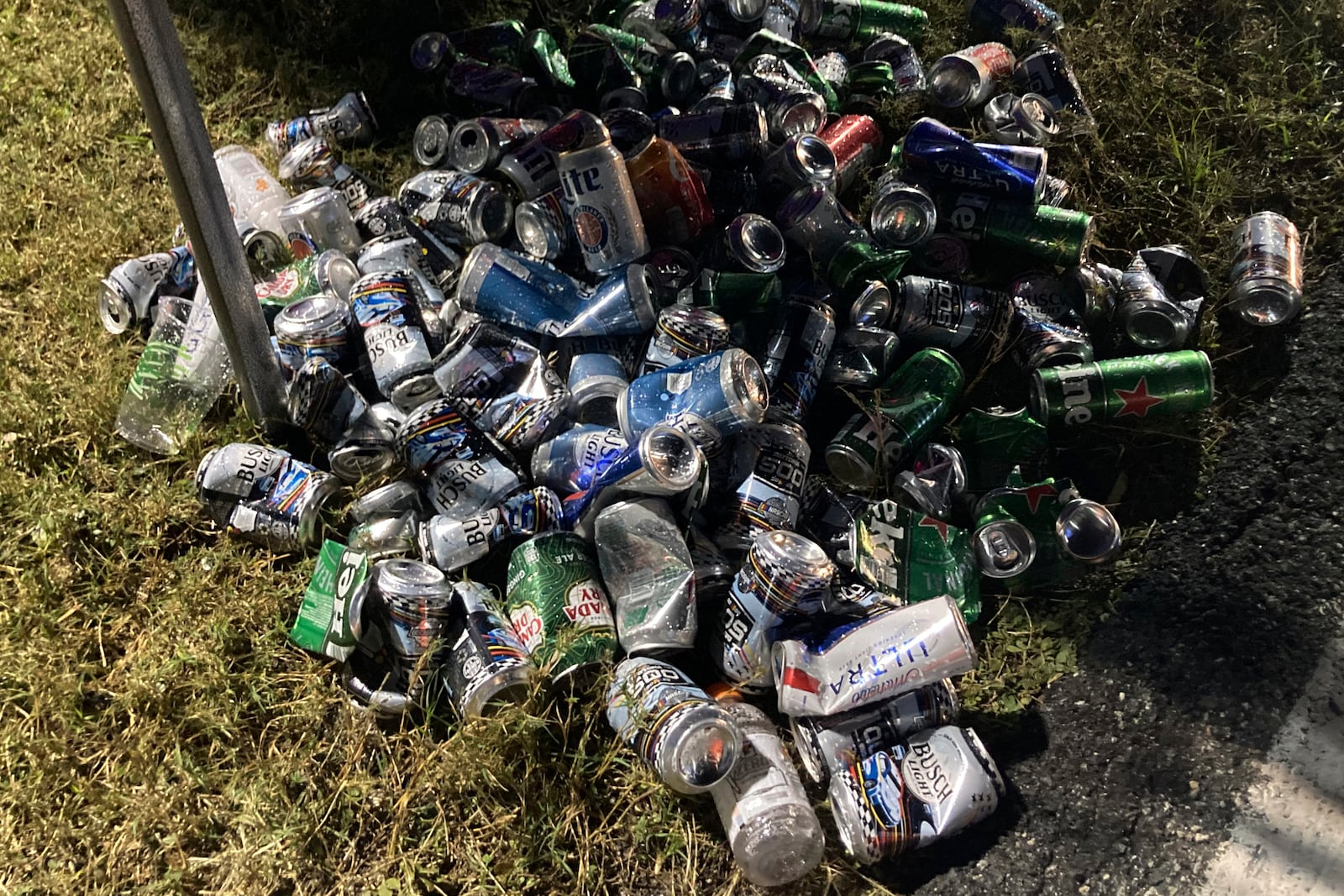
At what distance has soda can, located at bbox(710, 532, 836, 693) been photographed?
2.00 m

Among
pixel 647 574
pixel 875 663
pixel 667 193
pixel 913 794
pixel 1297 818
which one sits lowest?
pixel 1297 818

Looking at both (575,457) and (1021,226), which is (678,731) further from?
(1021,226)

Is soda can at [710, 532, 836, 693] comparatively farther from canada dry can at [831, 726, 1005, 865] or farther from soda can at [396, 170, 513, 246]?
soda can at [396, 170, 513, 246]

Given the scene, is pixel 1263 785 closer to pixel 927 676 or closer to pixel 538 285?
pixel 927 676

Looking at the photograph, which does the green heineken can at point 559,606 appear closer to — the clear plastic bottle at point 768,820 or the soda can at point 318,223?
the clear plastic bottle at point 768,820

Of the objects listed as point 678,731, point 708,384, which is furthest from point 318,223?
point 678,731

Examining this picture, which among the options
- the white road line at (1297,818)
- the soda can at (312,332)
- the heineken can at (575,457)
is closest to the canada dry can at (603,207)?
the heineken can at (575,457)

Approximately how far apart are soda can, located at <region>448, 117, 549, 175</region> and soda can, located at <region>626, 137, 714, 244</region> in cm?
50

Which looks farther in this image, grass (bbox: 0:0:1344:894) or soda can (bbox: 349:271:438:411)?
soda can (bbox: 349:271:438:411)

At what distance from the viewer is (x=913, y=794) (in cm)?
188

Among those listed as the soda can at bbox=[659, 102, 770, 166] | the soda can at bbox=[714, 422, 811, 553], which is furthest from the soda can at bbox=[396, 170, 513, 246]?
the soda can at bbox=[714, 422, 811, 553]

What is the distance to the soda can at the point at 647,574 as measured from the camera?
6.72 feet

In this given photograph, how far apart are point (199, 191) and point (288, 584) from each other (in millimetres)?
887

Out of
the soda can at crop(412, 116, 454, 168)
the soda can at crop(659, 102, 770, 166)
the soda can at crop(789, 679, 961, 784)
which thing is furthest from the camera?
the soda can at crop(412, 116, 454, 168)
